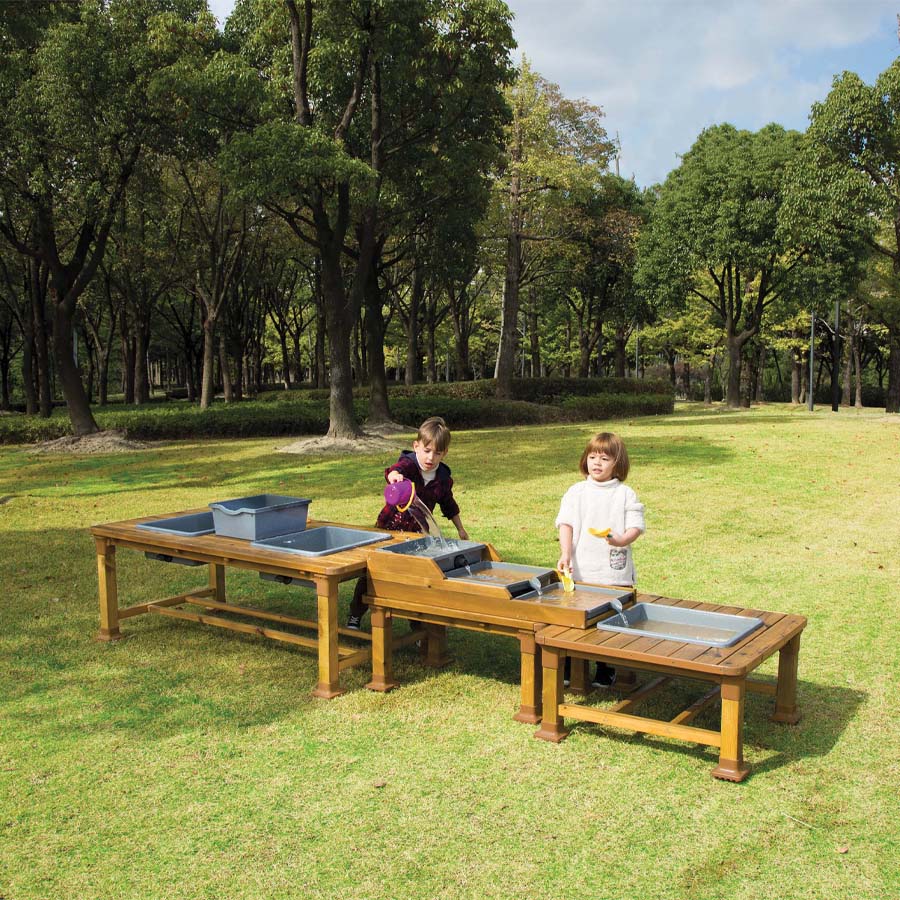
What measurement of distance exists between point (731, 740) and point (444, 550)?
182 centimetres

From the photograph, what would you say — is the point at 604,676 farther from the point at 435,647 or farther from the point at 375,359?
the point at 375,359

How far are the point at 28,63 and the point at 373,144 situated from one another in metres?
7.28

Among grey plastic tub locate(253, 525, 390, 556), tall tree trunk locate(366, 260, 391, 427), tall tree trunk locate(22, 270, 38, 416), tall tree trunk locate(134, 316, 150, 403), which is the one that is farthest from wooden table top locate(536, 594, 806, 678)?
tall tree trunk locate(134, 316, 150, 403)

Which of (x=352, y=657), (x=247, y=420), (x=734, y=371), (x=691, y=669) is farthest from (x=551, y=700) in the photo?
(x=734, y=371)

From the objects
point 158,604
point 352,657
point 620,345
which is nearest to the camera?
point 352,657

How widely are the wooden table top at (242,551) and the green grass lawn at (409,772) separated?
2.34ft

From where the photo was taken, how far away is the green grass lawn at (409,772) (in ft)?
10.3

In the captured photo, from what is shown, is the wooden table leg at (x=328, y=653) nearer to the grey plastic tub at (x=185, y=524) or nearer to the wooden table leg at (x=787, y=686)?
the grey plastic tub at (x=185, y=524)

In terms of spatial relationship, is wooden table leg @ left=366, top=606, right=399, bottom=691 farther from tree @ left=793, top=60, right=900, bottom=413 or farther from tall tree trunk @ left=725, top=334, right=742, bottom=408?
tall tree trunk @ left=725, top=334, right=742, bottom=408

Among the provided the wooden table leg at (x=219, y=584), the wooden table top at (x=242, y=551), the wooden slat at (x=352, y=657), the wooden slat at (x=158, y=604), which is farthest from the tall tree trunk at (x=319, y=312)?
the wooden slat at (x=352, y=657)

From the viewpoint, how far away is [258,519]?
5305 mm

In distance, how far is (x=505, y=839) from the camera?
335 centimetres

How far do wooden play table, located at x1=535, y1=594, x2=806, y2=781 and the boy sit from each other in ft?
4.69

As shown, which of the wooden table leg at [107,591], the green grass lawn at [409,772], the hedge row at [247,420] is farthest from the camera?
the hedge row at [247,420]
